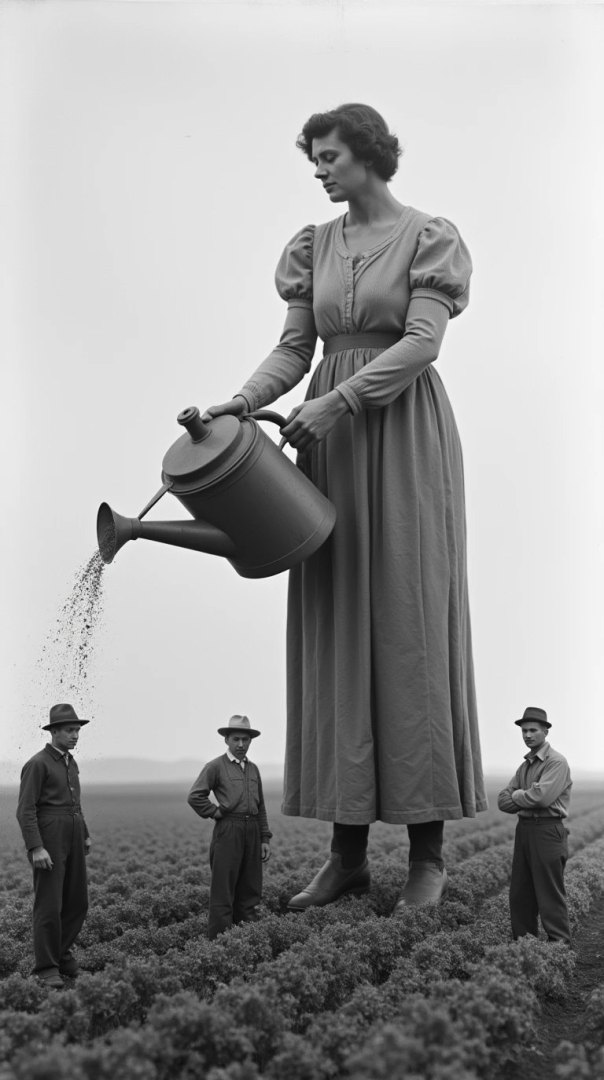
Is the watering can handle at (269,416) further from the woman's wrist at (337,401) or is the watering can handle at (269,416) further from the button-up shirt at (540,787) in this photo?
the button-up shirt at (540,787)

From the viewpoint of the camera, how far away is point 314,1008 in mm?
3379

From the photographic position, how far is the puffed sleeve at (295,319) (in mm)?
5277

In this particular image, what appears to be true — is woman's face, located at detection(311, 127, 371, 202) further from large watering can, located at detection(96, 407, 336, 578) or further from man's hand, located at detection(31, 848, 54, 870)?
man's hand, located at detection(31, 848, 54, 870)

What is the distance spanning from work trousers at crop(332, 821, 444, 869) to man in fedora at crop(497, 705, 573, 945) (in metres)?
0.33

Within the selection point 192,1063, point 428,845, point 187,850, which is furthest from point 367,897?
point 187,850

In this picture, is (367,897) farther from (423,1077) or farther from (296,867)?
(423,1077)

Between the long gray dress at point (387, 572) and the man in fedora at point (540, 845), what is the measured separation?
21 cm

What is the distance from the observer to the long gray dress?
4.59 meters

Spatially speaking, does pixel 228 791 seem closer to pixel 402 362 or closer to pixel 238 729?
pixel 238 729

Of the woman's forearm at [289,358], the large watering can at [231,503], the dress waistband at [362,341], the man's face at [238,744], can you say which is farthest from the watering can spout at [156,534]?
the dress waistband at [362,341]

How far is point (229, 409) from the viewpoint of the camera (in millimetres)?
4625

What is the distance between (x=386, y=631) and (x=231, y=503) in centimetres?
93

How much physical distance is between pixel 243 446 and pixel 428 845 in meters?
1.96

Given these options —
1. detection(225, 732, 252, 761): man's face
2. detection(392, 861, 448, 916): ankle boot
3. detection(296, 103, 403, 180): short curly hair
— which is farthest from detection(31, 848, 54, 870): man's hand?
detection(296, 103, 403, 180): short curly hair
